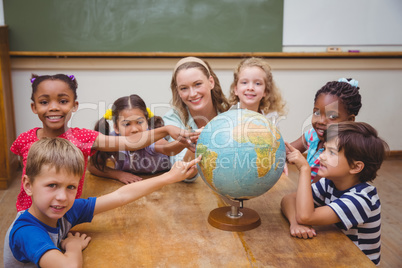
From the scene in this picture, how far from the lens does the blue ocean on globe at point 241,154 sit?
1746 millimetres

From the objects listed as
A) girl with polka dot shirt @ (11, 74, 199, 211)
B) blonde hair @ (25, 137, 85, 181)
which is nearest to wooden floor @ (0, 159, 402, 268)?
girl with polka dot shirt @ (11, 74, 199, 211)

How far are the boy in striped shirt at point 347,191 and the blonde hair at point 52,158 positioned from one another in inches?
40.2

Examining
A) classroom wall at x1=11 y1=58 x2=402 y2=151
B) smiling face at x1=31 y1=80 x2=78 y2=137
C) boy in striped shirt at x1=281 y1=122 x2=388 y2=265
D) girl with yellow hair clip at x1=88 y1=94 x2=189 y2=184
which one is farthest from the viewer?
classroom wall at x1=11 y1=58 x2=402 y2=151

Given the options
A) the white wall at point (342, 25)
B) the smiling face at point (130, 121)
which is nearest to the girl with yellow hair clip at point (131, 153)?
the smiling face at point (130, 121)

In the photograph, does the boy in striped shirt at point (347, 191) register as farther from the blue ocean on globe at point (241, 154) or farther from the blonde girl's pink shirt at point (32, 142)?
the blonde girl's pink shirt at point (32, 142)

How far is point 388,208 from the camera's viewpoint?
13.5 ft

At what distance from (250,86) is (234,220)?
153 cm

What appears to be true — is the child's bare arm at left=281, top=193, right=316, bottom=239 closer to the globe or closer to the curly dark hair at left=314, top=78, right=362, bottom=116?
the globe

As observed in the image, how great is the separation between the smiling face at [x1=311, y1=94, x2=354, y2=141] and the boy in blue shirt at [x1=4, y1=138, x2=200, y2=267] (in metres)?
1.60

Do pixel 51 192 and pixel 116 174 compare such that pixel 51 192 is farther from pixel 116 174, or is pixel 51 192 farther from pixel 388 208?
pixel 388 208

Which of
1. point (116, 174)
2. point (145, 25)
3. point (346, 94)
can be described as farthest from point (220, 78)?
point (116, 174)

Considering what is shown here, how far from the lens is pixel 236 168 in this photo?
1749 mm

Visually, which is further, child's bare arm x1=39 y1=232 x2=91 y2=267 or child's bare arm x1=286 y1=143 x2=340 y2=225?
child's bare arm x1=286 y1=143 x2=340 y2=225

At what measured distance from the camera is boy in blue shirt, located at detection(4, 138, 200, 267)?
1.53 meters
